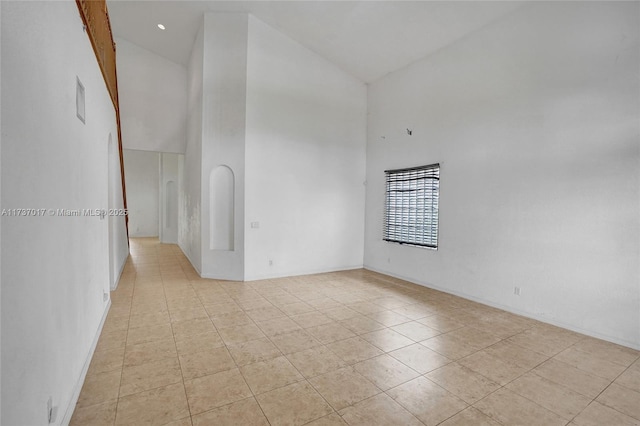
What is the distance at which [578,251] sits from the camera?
3646 mm

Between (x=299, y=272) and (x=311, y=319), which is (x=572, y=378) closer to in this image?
(x=311, y=319)

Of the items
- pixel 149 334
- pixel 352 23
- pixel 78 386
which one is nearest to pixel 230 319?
pixel 149 334

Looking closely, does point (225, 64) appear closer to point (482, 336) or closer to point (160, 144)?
point (160, 144)

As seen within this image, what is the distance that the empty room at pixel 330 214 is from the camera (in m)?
2.00

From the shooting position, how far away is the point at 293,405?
2207mm

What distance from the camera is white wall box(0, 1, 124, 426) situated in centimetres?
128

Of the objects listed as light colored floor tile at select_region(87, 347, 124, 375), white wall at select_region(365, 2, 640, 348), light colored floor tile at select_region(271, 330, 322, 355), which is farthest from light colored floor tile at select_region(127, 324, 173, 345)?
white wall at select_region(365, 2, 640, 348)

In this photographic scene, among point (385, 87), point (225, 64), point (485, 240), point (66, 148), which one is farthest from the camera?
point (385, 87)

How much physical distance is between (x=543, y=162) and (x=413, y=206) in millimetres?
2262

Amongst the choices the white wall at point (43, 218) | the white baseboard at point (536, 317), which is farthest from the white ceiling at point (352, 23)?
the white baseboard at point (536, 317)

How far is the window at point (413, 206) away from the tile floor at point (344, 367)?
56.5 inches

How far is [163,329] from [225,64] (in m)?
4.65

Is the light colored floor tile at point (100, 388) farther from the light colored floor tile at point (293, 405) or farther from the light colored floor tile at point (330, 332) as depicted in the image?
the light colored floor tile at point (330, 332)

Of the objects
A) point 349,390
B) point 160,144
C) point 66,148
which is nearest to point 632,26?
point 349,390
